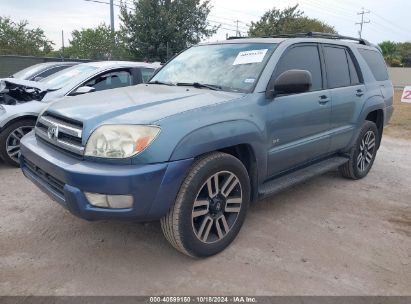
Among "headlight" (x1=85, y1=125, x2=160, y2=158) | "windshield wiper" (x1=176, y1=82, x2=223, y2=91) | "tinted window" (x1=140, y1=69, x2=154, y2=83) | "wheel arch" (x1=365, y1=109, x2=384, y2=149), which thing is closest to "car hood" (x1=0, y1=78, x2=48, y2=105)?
"tinted window" (x1=140, y1=69, x2=154, y2=83)

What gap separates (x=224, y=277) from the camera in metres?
2.91

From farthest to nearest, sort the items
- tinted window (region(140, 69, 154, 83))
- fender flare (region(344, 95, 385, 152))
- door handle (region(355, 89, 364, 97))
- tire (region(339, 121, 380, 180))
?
tinted window (region(140, 69, 154, 83)) < tire (region(339, 121, 380, 180)) < fender flare (region(344, 95, 385, 152)) < door handle (region(355, 89, 364, 97))

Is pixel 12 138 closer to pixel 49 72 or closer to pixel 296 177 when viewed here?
pixel 49 72

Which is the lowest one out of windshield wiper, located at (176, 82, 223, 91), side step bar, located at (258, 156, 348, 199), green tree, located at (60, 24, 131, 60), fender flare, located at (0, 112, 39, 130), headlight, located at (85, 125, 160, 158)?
side step bar, located at (258, 156, 348, 199)

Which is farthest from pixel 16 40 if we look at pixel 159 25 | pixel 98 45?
pixel 159 25

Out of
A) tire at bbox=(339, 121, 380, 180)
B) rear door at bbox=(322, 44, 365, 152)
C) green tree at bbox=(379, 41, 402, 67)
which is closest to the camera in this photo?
rear door at bbox=(322, 44, 365, 152)

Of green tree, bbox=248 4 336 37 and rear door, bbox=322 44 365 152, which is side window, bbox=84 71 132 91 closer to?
rear door, bbox=322 44 365 152

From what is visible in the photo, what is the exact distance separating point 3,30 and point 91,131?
3243 centimetres

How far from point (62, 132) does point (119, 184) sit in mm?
782

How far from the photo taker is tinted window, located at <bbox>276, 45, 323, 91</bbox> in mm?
3821

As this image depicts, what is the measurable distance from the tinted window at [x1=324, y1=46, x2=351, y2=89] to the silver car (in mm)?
3078

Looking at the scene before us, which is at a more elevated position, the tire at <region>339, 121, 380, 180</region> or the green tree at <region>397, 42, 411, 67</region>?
the green tree at <region>397, 42, 411, 67</region>

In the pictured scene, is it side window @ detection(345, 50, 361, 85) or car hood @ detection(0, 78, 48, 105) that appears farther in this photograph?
car hood @ detection(0, 78, 48, 105)

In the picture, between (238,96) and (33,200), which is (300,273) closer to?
(238,96)
